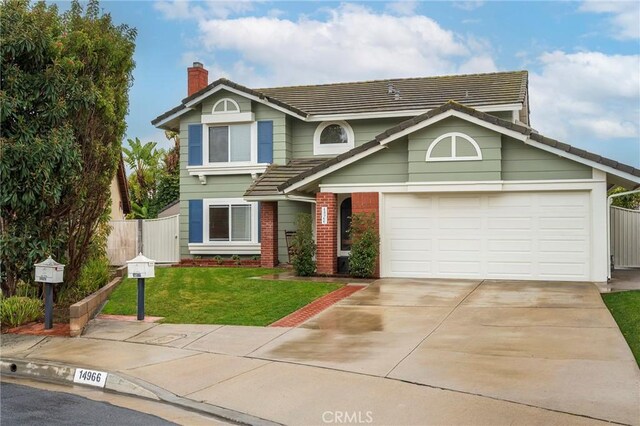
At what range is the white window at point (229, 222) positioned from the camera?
23.4 meters

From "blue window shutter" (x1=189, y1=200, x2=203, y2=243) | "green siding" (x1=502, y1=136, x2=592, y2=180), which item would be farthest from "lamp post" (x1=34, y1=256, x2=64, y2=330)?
"blue window shutter" (x1=189, y1=200, x2=203, y2=243)

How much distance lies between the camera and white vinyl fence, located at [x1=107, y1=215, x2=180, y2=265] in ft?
81.5

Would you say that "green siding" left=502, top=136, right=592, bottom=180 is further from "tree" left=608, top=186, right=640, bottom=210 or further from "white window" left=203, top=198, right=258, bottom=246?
"tree" left=608, top=186, right=640, bottom=210

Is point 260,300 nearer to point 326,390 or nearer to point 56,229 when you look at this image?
point 56,229

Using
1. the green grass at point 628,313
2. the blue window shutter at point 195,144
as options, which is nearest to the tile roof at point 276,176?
the blue window shutter at point 195,144

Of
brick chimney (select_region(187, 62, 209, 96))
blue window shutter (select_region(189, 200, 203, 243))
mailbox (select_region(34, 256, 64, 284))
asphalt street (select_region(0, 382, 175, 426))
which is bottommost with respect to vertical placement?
asphalt street (select_region(0, 382, 175, 426))

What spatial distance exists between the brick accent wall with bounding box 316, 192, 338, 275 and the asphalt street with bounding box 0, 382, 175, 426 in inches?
422

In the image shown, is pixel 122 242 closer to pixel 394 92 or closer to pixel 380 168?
pixel 394 92

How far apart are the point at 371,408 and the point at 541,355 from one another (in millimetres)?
3196

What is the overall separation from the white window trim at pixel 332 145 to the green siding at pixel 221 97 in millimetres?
2513

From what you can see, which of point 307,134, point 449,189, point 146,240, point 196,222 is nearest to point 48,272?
point 449,189

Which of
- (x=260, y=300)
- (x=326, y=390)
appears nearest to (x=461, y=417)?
(x=326, y=390)

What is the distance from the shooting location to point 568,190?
54.9ft

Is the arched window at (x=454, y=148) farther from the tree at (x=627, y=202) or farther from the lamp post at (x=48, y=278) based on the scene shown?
the tree at (x=627, y=202)
